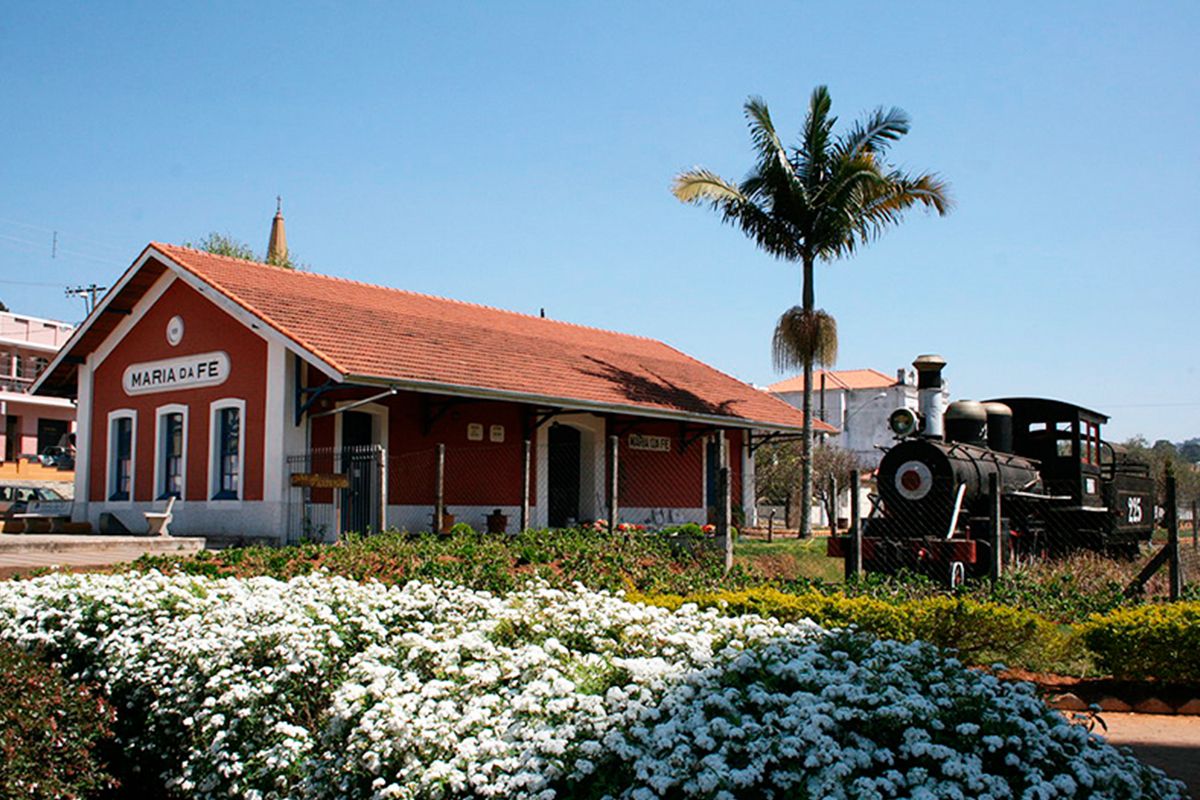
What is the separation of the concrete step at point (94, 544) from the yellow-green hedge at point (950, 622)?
9940 mm

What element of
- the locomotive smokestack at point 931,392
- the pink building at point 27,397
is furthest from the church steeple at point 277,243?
the locomotive smokestack at point 931,392

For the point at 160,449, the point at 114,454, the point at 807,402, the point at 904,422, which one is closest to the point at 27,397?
the point at 114,454

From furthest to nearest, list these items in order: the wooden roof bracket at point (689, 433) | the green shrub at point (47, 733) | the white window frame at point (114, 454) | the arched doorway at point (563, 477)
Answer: the wooden roof bracket at point (689, 433) < the arched doorway at point (563, 477) < the white window frame at point (114, 454) < the green shrub at point (47, 733)

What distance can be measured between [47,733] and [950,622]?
19.3 feet

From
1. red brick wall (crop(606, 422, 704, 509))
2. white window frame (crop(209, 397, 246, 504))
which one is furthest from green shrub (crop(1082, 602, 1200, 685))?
red brick wall (crop(606, 422, 704, 509))

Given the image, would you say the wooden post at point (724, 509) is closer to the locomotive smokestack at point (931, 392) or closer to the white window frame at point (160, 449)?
the locomotive smokestack at point (931, 392)

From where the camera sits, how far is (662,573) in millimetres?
10859

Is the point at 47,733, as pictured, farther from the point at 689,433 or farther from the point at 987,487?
the point at 689,433

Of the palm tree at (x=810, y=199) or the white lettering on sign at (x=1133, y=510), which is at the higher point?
the palm tree at (x=810, y=199)

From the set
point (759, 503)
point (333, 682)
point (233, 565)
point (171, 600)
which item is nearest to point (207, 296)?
point (233, 565)

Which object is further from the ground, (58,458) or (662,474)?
(58,458)

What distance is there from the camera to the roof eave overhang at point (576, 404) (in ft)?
56.6

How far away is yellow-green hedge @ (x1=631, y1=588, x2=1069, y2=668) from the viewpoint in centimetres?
786

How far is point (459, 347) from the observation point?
20797mm
